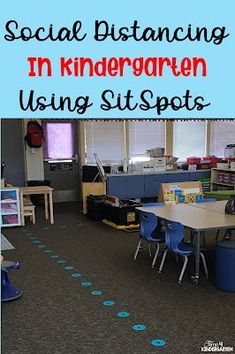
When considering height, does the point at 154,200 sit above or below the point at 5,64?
below

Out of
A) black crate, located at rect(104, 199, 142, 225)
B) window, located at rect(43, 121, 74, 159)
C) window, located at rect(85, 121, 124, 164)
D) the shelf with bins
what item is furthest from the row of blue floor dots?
the shelf with bins

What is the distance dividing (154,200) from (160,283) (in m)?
4.08

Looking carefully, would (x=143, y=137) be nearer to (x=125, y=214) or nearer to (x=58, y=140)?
(x=58, y=140)

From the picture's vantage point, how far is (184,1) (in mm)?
1789

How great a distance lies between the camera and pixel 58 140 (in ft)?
30.2

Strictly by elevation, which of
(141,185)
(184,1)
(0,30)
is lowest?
(141,185)

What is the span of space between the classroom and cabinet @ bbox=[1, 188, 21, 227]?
2 cm

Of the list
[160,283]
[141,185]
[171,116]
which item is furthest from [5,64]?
[141,185]

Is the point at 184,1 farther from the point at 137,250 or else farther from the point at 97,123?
the point at 97,123

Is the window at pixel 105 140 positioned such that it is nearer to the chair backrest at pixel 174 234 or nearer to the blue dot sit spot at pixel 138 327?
the chair backrest at pixel 174 234

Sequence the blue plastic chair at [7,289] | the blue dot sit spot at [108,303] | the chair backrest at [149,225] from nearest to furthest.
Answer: the blue dot sit spot at [108,303] → the blue plastic chair at [7,289] → the chair backrest at [149,225]

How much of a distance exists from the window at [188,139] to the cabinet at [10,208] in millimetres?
4880

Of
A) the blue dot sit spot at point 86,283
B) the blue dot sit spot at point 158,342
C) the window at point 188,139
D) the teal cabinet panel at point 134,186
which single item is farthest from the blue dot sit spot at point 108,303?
the window at point 188,139

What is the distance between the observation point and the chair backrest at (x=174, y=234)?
3.91 m
